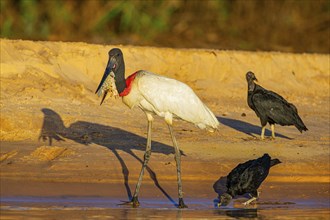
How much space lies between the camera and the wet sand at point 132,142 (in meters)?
11.1

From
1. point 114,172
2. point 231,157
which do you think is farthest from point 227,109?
point 114,172

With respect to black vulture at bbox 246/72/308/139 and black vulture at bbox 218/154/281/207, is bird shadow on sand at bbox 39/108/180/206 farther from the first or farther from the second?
black vulture at bbox 246/72/308/139

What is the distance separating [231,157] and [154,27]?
27.5 feet

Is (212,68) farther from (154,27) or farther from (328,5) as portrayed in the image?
(328,5)

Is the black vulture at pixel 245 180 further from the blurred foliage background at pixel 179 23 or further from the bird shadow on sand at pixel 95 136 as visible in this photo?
the blurred foliage background at pixel 179 23

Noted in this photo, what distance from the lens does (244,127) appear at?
14.8 m

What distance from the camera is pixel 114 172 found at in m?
11.9

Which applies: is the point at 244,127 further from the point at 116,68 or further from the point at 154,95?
the point at 116,68

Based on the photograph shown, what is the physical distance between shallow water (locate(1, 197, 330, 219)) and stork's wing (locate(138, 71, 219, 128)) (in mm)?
951

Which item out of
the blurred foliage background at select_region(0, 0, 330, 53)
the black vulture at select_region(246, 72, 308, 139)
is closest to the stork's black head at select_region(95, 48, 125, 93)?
the black vulture at select_region(246, 72, 308, 139)

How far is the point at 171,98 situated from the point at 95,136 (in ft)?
8.29

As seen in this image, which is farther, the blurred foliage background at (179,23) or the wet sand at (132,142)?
the blurred foliage background at (179,23)

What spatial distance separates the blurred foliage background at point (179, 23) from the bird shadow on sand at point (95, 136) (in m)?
5.33

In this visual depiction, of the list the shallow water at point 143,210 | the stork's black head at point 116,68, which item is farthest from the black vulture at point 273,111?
the stork's black head at point 116,68
